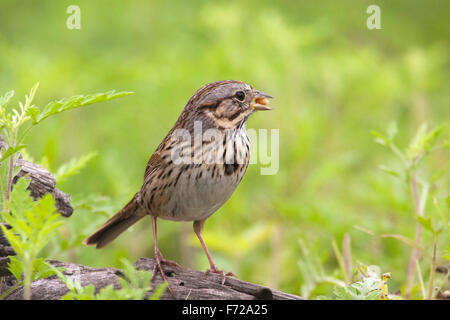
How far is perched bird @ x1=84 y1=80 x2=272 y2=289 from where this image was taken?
343 centimetres

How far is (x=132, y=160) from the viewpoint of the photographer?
6.70m

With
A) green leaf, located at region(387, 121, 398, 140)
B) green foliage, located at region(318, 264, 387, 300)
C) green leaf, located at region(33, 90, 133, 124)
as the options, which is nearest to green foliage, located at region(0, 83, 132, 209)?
green leaf, located at region(33, 90, 133, 124)

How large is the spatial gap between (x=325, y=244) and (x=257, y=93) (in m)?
2.14

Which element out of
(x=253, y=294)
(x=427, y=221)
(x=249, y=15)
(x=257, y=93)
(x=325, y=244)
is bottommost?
(x=325, y=244)

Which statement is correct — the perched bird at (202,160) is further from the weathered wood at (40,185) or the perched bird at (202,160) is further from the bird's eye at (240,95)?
the weathered wood at (40,185)

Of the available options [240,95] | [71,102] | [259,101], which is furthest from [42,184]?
[259,101]

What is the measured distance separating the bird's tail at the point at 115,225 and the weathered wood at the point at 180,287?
65cm

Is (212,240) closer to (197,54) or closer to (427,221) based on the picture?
(427,221)

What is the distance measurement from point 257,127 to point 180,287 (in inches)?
154

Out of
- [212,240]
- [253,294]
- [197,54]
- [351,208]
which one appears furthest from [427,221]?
[197,54]

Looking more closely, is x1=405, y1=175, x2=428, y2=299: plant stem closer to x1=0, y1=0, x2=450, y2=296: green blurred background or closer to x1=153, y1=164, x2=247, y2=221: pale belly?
x1=0, y1=0, x2=450, y2=296: green blurred background

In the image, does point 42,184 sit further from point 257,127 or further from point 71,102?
point 257,127

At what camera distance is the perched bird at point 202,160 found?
3434 mm

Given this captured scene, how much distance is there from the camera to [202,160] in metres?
3.45
